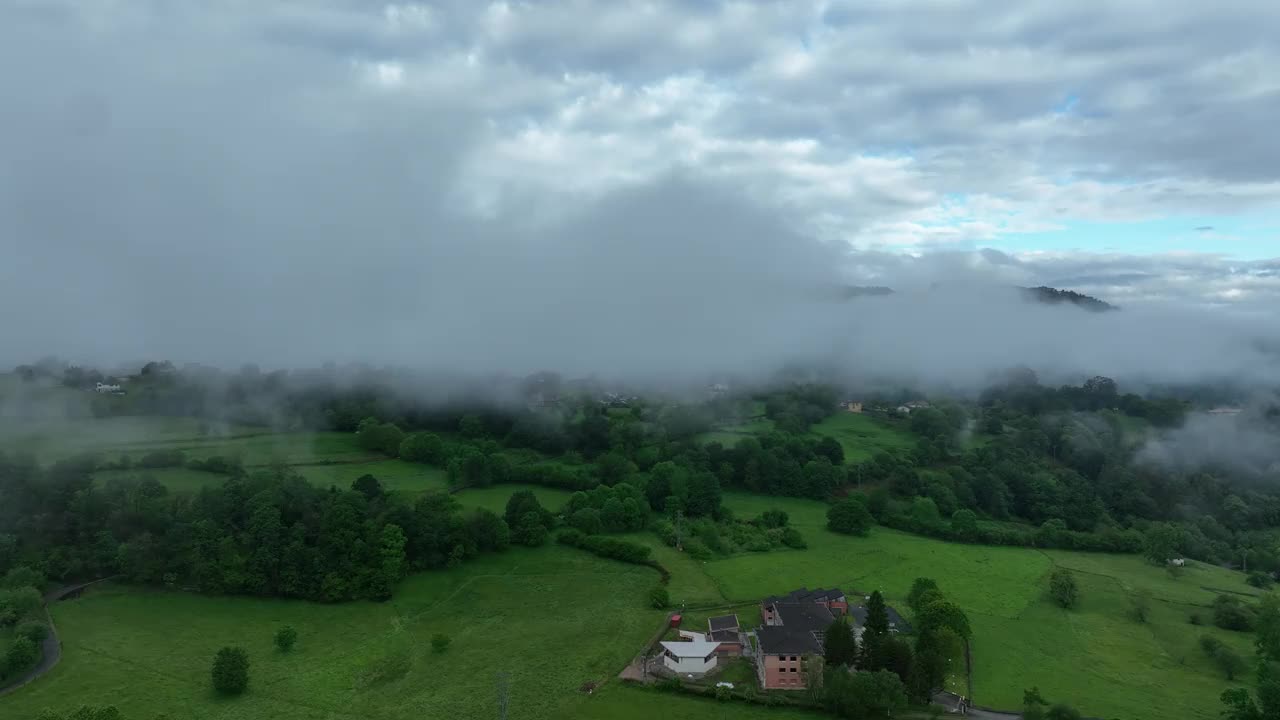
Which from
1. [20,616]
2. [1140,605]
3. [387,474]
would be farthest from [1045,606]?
[20,616]

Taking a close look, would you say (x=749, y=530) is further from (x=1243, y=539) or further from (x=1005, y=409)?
(x=1005, y=409)

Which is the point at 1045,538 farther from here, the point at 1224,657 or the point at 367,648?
the point at 367,648

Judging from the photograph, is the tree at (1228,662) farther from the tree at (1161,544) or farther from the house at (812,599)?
the house at (812,599)

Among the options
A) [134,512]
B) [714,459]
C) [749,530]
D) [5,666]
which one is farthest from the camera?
[714,459]

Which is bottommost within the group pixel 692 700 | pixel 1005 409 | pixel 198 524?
pixel 692 700

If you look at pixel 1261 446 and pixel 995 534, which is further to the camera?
pixel 1261 446

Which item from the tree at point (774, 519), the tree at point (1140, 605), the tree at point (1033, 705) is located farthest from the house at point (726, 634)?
the tree at point (1140, 605)

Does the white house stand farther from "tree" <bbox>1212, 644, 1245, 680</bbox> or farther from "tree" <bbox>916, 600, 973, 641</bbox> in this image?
"tree" <bbox>1212, 644, 1245, 680</bbox>

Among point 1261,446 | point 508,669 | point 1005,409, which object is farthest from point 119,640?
point 1261,446
